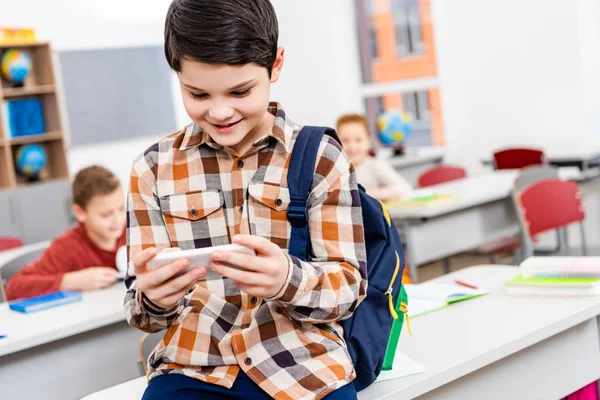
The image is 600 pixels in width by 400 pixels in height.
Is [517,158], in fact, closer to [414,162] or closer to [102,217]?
[414,162]

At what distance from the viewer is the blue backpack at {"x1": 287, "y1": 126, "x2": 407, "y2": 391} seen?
4.22 feet

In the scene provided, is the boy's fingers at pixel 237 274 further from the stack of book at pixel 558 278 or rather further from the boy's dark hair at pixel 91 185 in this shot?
the boy's dark hair at pixel 91 185

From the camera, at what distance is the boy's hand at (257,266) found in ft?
3.59

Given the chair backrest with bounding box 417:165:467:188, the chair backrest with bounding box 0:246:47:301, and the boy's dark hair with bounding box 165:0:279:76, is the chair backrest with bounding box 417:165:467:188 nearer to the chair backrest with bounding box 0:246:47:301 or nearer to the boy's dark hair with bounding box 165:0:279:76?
the chair backrest with bounding box 0:246:47:301

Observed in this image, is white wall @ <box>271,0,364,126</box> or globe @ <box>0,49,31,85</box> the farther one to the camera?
white wall @ <box>271,0,364,126</box>

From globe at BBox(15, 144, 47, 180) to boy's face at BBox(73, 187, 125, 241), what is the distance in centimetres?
387

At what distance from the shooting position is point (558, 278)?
1.89 m

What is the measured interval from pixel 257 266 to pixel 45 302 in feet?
4.47

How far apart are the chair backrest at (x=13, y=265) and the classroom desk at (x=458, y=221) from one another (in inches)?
65.2

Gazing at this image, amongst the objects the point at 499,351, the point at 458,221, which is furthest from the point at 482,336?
the point at 458,221

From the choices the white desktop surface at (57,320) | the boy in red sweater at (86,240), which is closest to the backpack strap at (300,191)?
the white desktop surface at (57,320)

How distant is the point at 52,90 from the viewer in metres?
6.50

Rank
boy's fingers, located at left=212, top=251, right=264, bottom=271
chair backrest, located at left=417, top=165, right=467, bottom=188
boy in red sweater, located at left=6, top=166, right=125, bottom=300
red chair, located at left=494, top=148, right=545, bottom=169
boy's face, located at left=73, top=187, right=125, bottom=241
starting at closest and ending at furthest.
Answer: boy's fingers, located at left=212, top=251, right=264, bottom=271 < boy in red sweater, located at left=6, top=166, right=125, bottom=300 < boy's face, located at left=73, top=187, right=125, bottom=241 < chair backrest, located at left=417, top=165, right=467, bottom=188 < red chair, located at left=494, top=148, right=545, bottom=169

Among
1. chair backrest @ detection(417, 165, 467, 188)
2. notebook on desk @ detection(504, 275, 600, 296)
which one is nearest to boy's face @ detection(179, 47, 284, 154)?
notebook on desk @ detection(504, 275, 600, 296)
